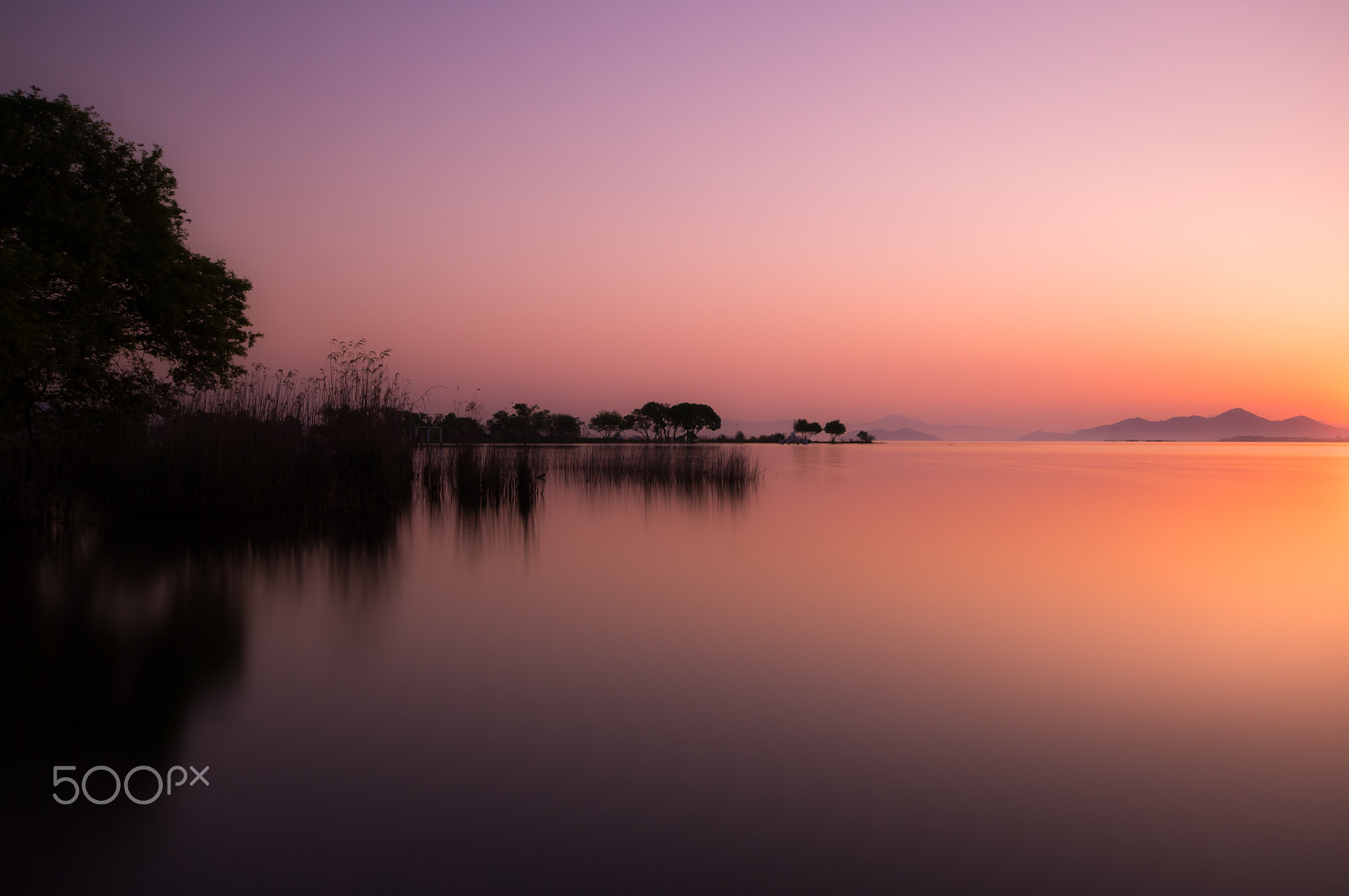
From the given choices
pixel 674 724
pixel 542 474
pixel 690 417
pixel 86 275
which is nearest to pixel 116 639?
pixel 674 724

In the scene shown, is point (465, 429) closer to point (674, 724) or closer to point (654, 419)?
point (674, 724)

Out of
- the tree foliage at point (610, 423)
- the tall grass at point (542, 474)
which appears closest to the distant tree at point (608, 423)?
the tree foliage at point (610, 423)

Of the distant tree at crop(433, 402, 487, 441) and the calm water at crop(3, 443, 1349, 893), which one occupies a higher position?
the distant tree at crop(433, 402, 487, 441)

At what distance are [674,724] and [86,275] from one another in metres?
13.4

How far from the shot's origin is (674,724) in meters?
3.39

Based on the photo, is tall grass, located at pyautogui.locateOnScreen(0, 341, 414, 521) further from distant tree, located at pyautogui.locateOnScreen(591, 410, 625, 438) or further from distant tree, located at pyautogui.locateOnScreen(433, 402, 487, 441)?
distant tree, located at pyautogui.locateOnScreen(591, 410, 625, 438)

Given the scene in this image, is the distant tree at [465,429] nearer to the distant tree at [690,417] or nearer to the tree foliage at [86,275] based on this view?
the tree foliage at [86,275]

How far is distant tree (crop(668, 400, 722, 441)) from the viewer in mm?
110188

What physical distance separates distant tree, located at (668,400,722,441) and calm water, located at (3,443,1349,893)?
102 metres

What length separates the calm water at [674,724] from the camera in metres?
2.21

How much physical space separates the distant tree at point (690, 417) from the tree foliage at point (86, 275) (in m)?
96.3

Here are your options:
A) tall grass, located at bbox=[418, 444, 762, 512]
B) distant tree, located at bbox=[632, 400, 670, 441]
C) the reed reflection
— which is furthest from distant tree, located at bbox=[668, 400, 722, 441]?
the reed reflection

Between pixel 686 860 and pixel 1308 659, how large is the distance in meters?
4.92

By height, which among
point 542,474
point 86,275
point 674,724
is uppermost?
point 86,275
